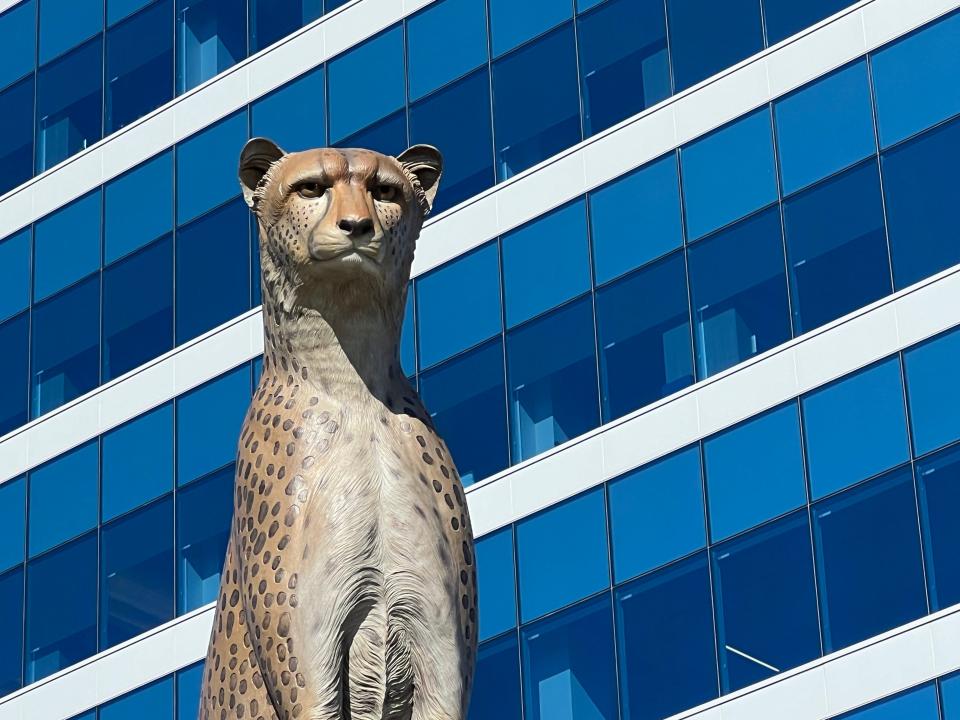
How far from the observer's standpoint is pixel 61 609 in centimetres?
4275

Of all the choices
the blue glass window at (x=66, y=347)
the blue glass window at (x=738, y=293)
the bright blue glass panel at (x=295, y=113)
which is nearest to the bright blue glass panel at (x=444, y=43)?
the bright blue glass panel at (x=295, y=113)

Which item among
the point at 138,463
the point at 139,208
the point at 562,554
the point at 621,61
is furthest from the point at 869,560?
the point at 139,208

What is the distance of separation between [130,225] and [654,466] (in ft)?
36.1

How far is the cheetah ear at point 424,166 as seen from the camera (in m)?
14.3

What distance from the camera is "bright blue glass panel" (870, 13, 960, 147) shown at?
36.4m

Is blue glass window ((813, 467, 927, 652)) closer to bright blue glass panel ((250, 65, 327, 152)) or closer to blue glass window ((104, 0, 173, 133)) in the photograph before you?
bright blue glass panel ((250, 65, 327, 152))

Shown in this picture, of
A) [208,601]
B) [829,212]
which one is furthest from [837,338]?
[208,601]

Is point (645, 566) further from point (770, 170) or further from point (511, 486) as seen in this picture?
point (770, 170)

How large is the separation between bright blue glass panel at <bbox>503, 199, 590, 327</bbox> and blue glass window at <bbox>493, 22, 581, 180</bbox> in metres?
1.11

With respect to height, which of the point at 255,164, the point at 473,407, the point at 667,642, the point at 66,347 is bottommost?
Result: the point at 255,164

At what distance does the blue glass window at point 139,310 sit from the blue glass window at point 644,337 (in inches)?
309

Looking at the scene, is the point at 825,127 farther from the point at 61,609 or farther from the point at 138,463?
the point at 61,609

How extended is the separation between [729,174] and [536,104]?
3.66 m

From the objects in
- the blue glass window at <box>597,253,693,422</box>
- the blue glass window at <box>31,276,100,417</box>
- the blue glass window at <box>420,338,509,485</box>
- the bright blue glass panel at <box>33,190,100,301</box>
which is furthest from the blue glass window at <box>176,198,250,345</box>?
the blue glass window at <box>597,253,693,422</box>
